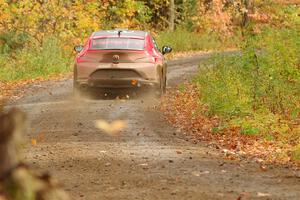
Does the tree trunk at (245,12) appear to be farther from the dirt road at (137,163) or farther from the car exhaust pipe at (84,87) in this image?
the dirt road at (137,163)

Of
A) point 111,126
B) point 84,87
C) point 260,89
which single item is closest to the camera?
point 111,126

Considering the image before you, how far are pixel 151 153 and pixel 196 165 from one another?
109 centimetres

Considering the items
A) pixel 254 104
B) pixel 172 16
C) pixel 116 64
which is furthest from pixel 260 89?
pixel 172 16

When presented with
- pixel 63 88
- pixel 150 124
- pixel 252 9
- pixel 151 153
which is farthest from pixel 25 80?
pixel 252 9

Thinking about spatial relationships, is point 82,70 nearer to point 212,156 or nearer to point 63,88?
point 63,88

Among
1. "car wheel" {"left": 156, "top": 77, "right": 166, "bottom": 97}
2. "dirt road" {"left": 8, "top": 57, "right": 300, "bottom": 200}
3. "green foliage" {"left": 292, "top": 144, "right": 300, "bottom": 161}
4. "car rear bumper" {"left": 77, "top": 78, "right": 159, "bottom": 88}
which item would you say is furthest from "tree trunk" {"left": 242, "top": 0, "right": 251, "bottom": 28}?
"green foliage" {"left": 292, "top": 144, "right": 300, "bottom": 161}

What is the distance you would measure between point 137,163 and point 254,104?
5.90 m

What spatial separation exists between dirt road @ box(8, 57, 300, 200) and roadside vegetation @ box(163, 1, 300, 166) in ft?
2.14

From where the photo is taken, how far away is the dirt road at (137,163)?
812 cm

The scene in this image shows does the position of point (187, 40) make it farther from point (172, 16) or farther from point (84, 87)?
point (84, 87)

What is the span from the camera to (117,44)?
59.2 ft

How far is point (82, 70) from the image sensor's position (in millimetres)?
18016

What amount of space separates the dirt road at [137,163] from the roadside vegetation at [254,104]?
65cm

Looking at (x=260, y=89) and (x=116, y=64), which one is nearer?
(x=260, y=89)
